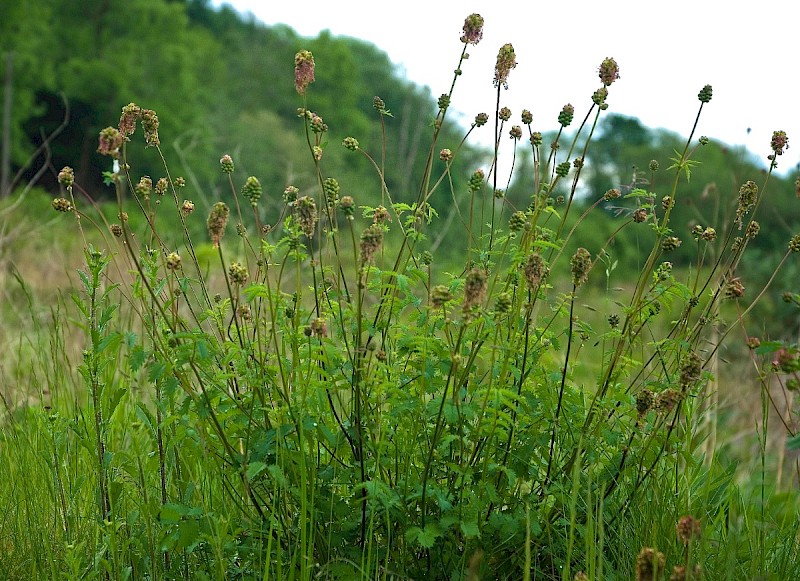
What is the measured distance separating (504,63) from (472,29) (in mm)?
136

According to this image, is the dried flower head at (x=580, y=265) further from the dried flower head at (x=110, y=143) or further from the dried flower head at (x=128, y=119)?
the dried flower head at (x=128, y=119)

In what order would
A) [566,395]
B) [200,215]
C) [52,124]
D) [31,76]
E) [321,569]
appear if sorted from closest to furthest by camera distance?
1. [321,569]
2. [566,395]
3. [200,215]
4. [31,76]
5. [52,124]

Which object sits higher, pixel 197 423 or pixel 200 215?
pixel 197 423

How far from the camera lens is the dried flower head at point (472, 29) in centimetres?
237

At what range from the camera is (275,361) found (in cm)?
251

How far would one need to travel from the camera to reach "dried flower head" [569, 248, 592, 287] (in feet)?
6.89

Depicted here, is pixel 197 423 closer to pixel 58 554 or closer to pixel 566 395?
pixel 58 554

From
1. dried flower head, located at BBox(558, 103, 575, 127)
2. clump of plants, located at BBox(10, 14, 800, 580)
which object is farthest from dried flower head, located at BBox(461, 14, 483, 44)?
dried flower head, located at BBox(558, 103, 575, 127)

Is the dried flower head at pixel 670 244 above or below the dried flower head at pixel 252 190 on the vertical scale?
above

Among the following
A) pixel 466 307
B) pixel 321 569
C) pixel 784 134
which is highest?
pixel 784 134

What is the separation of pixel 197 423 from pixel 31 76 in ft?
99.8

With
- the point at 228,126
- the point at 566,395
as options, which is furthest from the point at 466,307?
the point at 228,126

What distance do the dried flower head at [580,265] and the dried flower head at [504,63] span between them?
24.0 inches

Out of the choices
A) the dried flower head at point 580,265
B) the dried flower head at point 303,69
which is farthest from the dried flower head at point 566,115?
the dried flower head at point 303,69
